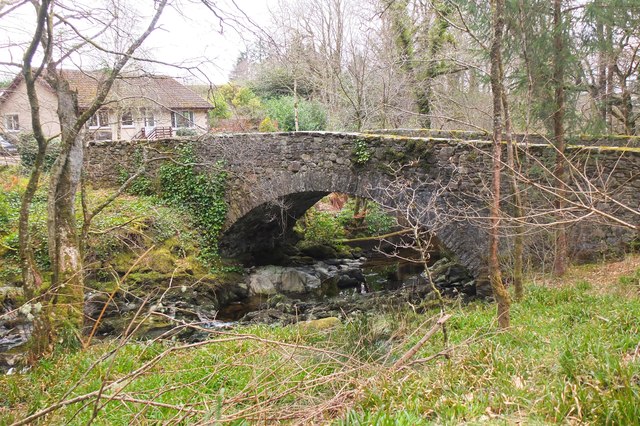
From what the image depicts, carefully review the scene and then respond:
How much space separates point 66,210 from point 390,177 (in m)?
5.41

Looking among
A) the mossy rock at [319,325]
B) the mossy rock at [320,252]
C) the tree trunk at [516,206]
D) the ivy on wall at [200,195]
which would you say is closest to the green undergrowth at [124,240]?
the ivy on wall at [200,195]

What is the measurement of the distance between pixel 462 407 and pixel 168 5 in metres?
4.63

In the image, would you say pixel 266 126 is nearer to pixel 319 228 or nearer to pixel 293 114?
pixel 293 114

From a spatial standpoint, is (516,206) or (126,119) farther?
(126,119)

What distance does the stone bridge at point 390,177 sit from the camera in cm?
762

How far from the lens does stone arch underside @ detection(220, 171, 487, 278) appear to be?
8.88 metres

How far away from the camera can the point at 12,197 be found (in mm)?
11453

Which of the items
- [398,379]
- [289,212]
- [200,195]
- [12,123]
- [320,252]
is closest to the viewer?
[398,379]

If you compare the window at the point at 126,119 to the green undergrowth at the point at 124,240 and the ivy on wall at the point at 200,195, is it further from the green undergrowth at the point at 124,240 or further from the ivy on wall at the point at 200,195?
the green undergrowth at the point at 124,240

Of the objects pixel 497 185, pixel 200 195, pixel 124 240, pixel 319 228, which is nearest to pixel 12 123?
pixel 124 240

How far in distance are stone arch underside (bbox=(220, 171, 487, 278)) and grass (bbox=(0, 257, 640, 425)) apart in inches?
90.9

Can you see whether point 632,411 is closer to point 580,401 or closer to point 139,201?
point 580,401

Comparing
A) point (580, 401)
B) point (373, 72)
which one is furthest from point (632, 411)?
point (373, 72)

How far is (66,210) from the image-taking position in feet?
21.1
